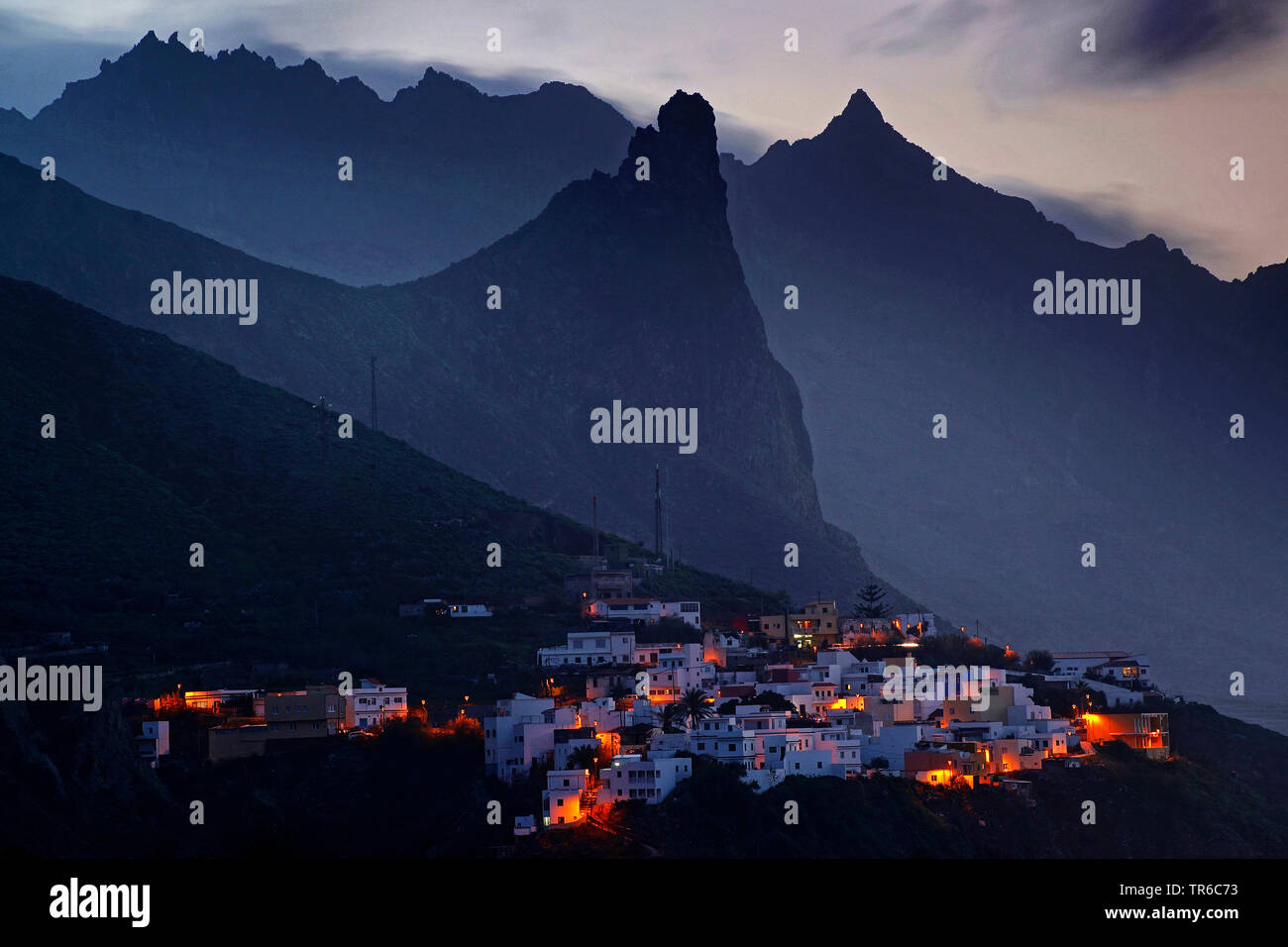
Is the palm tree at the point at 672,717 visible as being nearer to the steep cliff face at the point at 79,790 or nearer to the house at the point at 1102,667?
the steep cliff face at the point at 79,790

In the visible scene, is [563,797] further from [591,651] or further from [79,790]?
[591,651]

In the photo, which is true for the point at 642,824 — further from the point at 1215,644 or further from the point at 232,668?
the point at 1215,644

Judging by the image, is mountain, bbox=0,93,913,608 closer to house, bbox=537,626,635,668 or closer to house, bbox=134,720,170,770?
house, bbox=537,626,635,668

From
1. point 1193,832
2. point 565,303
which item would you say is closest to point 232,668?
point 1193,832

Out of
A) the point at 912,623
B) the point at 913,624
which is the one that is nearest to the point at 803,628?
the point at 913,624

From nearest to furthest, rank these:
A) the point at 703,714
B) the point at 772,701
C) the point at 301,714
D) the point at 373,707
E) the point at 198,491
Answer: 1. the point at 703,714
2. the point at 301,714
3. the point at 373,707
4. the point at 772,701
5. the point at 198,491
